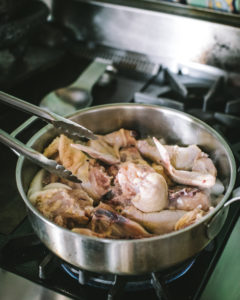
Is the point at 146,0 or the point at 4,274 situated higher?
the point at 146,0

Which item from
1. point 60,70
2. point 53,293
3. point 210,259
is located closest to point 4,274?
point 53,293

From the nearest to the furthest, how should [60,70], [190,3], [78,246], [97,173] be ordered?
[78,246] < [97,173] < [190,3] < [60,70]

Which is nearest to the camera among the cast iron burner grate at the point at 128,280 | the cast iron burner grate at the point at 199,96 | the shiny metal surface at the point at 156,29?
the cast iron burner grate at the point at 128,280

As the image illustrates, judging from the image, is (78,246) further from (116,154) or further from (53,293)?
(116,154)

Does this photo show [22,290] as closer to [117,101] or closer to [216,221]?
[216,221]

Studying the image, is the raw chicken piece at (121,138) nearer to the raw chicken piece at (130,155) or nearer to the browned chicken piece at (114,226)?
the raw chicken piece at (130,155)

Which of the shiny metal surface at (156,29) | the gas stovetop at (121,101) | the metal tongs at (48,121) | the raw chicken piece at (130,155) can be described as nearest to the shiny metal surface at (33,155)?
the metal tongs at (48,121)
